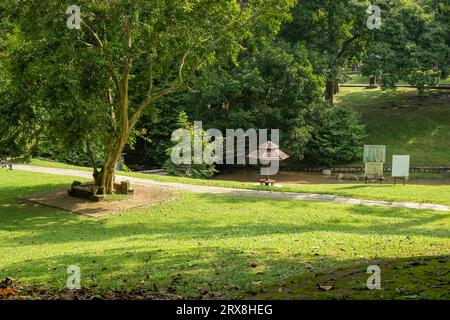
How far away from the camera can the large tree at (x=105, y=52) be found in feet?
50.8

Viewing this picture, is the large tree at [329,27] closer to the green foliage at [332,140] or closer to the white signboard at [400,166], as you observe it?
the green foliage at [332,140]

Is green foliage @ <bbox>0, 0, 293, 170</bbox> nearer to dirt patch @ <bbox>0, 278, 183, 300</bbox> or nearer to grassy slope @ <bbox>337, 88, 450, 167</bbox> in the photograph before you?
dirt patch @ <bbox>0, 278, 183, 300</bbox>

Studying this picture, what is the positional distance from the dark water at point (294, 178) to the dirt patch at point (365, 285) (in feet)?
82.0

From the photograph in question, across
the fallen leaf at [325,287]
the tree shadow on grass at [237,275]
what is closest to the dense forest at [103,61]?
the tree shadow on grass at [237,275]

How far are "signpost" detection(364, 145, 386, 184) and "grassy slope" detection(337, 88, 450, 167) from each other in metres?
8.70

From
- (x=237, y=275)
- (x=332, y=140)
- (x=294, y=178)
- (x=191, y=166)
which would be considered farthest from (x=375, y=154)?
(x=237, y=275)

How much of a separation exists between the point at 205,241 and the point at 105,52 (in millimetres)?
7969

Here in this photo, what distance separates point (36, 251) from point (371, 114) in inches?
1529

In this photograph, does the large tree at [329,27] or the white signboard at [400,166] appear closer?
the white signboard at [400,166]

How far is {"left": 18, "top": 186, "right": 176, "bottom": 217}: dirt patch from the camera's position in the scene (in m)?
17.8

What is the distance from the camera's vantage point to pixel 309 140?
37781 millimetres

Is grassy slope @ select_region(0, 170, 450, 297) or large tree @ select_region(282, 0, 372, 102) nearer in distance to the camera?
grassy slope @ select_region(0, 170, 450, 297)

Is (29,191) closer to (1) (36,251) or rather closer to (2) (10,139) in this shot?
(2) (10,139)

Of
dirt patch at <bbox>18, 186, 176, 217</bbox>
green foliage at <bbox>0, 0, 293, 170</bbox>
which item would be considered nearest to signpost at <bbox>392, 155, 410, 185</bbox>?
green foliage at <bbox>0, 0, 293, 170</bbox>
